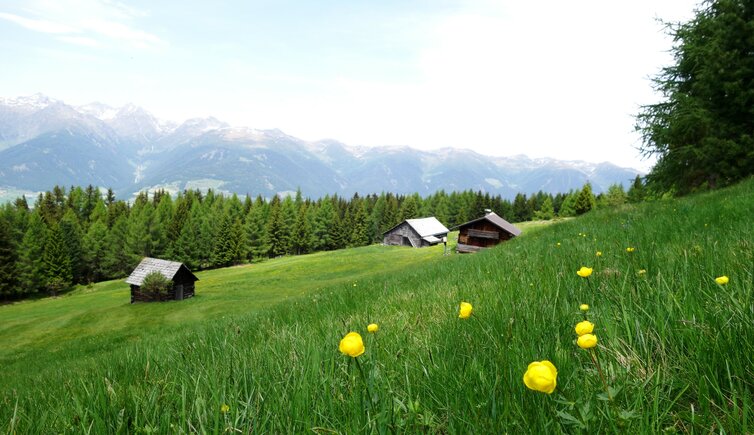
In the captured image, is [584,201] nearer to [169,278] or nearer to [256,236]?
[256,236]

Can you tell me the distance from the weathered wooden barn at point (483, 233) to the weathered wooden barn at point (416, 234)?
2437 cm

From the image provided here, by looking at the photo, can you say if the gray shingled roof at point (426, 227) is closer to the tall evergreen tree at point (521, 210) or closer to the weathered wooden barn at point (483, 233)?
the weathered wooden barn at point (483, 233)

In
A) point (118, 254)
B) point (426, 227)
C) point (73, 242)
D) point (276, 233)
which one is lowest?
point (118, 254)

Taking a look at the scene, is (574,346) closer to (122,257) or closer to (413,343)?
(413,343)

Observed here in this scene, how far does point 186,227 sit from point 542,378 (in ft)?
334

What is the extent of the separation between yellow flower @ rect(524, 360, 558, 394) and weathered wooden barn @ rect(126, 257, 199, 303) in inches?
2254

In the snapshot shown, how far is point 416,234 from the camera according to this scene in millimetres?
86938

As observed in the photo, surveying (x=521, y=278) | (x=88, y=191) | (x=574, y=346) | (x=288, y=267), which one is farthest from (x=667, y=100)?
(x=88, y=191)

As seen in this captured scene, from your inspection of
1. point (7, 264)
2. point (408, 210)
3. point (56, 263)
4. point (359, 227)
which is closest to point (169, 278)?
point (7, 264)

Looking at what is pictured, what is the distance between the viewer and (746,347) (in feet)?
Answer: 3.87

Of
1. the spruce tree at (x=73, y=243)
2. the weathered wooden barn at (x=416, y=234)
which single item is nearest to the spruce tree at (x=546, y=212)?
the weathered wooden barn at (x=416, y=234)

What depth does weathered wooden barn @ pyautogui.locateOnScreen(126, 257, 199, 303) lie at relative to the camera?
49.8 meters

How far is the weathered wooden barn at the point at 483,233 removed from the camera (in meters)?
58.6

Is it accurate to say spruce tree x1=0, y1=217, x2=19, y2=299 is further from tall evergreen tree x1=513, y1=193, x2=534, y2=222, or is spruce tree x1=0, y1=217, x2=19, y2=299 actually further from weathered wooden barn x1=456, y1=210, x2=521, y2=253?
tall evergreen tree x1=513, y1=193, x2=534, y2=222
